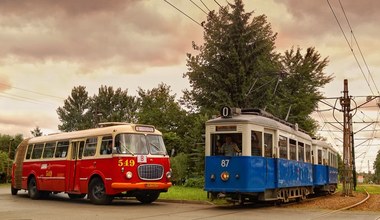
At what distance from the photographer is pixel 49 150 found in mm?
22609

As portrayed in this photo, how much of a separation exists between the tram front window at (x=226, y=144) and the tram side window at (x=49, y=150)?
26.7 ft

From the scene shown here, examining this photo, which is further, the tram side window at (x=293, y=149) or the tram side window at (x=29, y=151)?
the tram side window at (x=29, y=151)

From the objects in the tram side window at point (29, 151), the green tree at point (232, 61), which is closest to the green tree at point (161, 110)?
the green tree at point (232, 61)

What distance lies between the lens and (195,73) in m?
38.9

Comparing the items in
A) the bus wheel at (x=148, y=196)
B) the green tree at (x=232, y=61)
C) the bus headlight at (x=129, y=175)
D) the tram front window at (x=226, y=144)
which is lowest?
the bus wheel at (x=148, y=196)

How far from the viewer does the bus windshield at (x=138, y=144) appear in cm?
1859

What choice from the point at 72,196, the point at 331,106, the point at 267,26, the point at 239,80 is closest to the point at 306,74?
the point at 267,26

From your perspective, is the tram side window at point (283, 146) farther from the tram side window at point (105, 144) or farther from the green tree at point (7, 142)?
the green tree at point (7, 142)

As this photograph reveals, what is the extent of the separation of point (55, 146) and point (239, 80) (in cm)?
1784

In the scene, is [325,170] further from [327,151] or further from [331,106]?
[331,106]

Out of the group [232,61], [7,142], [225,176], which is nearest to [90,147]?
[225,176]

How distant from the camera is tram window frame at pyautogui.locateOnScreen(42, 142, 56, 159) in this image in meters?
22.3

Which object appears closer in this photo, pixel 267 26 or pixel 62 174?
pixel 62 174

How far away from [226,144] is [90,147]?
18.4 ft
